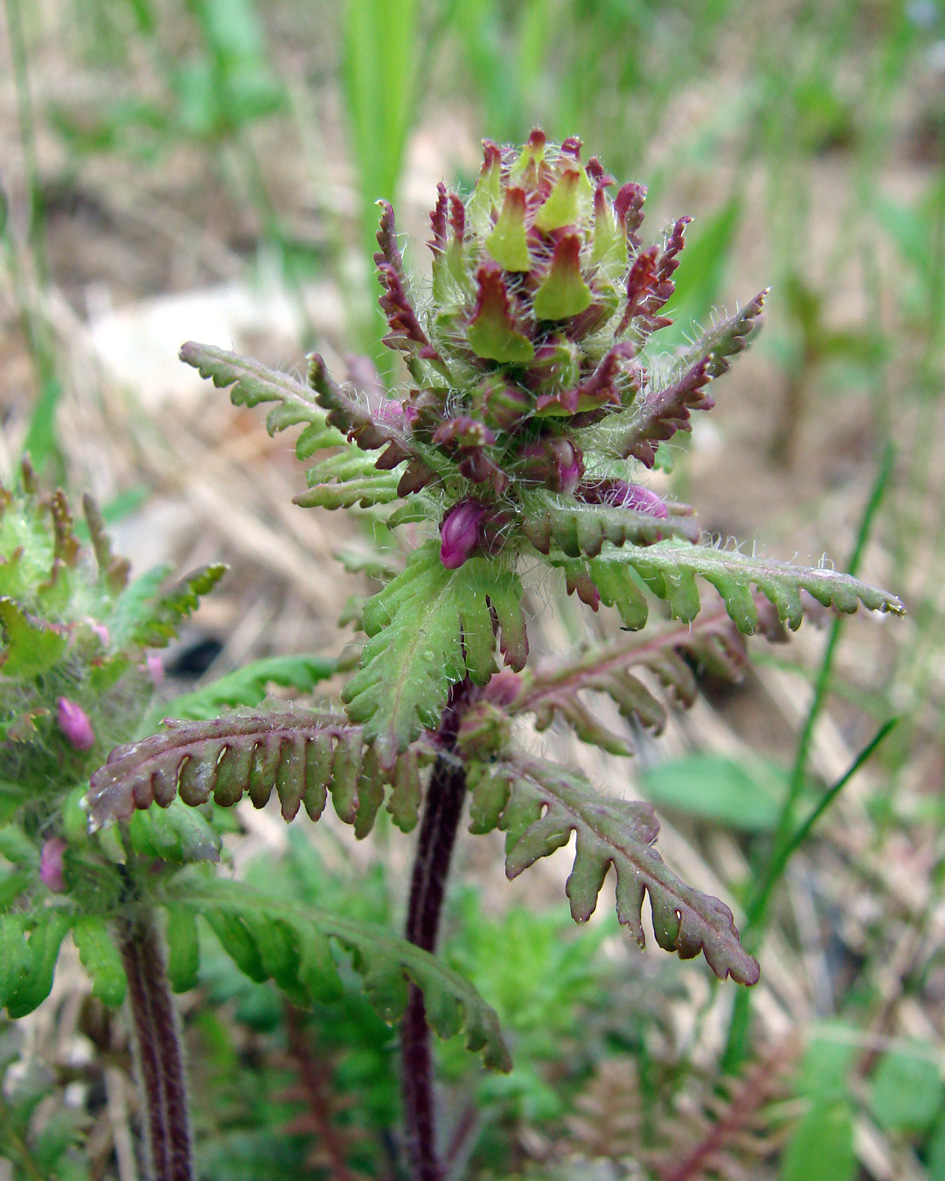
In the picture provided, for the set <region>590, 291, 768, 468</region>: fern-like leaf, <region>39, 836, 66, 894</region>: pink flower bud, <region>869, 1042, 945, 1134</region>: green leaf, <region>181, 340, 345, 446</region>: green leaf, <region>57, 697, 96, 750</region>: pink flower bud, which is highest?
<region>181, 340, 345, 446</region>: green leaf

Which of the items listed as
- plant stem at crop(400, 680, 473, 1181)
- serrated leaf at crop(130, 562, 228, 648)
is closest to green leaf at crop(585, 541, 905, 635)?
plant stem at crop(400, 680, 473, 1181)

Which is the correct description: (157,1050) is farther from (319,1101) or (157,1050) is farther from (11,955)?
(319,1101)

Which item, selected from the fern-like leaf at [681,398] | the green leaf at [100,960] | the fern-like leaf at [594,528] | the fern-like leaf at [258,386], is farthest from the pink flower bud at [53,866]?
the fern-like leaf at [681,398]

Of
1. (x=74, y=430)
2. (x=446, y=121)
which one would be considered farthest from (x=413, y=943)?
(x=446, y=121)

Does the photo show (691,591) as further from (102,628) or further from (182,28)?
(182,28)

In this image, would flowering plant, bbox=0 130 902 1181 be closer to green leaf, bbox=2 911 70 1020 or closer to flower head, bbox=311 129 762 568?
flower head, bbox=311 129 762 568

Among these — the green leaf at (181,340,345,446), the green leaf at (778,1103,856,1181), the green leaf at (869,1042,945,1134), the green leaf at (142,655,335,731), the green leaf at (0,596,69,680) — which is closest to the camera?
the green leaf at (0,596,69,680)

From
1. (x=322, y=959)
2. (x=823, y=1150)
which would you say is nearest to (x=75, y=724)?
(x=322, y=959)

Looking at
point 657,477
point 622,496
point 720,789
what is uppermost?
point 657,477
